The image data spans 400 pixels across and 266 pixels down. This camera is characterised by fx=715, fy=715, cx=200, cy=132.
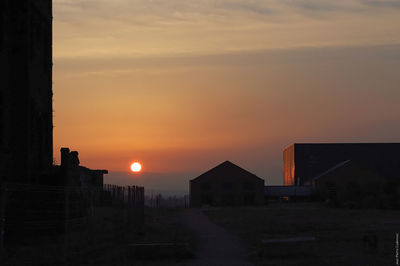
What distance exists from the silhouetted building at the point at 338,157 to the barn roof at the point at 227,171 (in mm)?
13152

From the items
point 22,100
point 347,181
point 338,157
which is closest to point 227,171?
point 347,181

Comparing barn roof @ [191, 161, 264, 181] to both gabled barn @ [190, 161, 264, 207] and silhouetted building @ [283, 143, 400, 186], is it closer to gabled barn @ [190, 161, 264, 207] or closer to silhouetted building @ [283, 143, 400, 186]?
gabled barn @ [190, 161, 264, 207]

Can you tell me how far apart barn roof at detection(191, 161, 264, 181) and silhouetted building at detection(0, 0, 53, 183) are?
6707cm

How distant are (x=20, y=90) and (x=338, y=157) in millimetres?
85533

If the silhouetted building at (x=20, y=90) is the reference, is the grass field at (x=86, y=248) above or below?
below

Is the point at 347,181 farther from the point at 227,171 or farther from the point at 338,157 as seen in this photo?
the point at 227,171

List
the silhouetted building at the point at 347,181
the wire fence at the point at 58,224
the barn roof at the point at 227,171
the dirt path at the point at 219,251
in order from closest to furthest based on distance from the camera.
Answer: the dirt path at the point at 219,251 < the wire fence at the point at 58,224 < the silhouetted building at the point at 347,181 < the barn roof at the point at 227,171

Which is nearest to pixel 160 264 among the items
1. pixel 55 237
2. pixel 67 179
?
pixel 55 237

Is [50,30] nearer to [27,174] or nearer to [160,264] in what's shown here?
[27,174]

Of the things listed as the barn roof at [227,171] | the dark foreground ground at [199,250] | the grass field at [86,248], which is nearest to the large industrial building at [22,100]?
the grass field at [86,248]

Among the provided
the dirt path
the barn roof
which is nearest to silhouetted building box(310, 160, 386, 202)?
the barn roof

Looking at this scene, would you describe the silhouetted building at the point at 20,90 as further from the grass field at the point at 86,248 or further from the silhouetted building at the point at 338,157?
the silhouetted building at the point at 338,157

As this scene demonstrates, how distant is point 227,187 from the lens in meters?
97.3

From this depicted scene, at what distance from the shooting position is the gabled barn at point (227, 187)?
9656 cm
